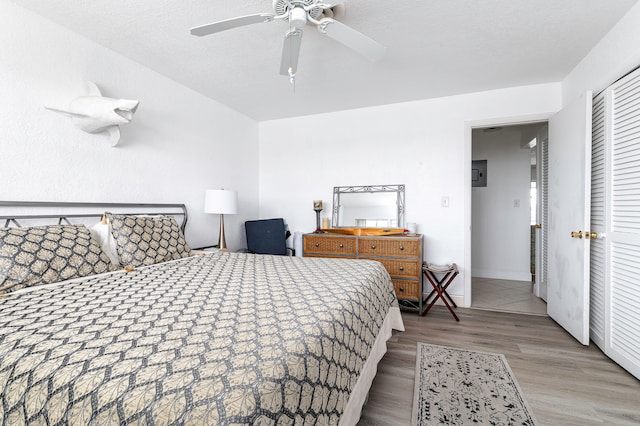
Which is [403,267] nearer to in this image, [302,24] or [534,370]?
[534,370]

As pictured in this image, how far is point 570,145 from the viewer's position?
2596 mm

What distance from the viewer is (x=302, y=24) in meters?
1.69

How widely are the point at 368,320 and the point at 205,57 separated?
8.18 feet

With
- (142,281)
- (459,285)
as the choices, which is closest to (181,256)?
(142,281)

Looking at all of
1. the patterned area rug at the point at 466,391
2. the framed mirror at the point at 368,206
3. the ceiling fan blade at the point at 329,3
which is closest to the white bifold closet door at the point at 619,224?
the patterned area rug at the point at 466,391

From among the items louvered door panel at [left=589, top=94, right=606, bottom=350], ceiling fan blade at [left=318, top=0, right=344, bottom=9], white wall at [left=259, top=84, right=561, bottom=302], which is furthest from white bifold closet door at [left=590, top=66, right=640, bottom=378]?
ceiling fan blade at [left=318, top=0, right=344, bottom=9]

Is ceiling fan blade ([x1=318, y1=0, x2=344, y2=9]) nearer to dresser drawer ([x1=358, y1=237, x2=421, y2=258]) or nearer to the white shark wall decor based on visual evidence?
the white shark wall decor

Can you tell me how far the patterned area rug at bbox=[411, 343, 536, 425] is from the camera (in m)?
1.57

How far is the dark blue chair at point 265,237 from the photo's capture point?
3.83 m

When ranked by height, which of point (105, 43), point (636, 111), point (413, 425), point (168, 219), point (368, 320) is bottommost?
point (413, 425)

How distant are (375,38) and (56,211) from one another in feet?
8.71

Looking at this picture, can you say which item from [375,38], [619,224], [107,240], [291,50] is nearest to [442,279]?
[619,224]

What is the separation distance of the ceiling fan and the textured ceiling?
0.25 m

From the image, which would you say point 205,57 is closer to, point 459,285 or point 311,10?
point 311,10
